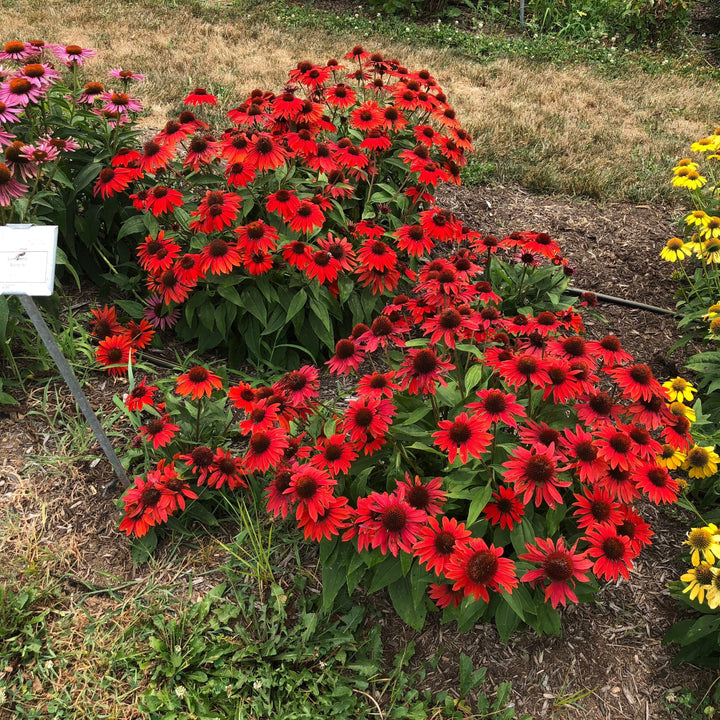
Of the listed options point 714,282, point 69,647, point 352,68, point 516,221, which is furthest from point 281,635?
point 352,68

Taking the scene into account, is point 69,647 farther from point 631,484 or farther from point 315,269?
point 631,484

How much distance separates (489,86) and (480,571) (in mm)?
5096

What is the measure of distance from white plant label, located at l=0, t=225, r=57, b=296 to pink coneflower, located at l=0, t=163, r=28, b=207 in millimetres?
461

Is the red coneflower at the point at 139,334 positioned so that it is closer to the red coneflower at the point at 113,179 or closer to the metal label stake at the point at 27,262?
the red coneflower at the point at 113,179

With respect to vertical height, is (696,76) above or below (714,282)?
above

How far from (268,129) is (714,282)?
228 cm

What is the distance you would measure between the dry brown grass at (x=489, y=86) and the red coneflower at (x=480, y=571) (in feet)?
10.7

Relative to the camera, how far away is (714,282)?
121 inches

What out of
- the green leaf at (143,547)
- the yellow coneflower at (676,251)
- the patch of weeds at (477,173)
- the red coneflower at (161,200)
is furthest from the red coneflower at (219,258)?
the patch of weeds at (477,173)

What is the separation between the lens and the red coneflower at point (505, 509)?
6.02 feet

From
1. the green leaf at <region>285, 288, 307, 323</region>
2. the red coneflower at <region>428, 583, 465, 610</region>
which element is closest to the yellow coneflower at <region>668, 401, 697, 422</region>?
the red coneflower at <region>428, 583, 465, 610</region>

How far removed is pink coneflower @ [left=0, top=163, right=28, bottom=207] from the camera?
216cm

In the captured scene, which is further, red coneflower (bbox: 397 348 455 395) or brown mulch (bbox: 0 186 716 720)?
brown mulch (bbox: 0 186 716 720)

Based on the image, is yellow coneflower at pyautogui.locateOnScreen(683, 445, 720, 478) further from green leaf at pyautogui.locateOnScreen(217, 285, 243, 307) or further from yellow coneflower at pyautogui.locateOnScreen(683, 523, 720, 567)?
green leaf at pyautogui.locateOnScreen(217, 285, 243, 307)
